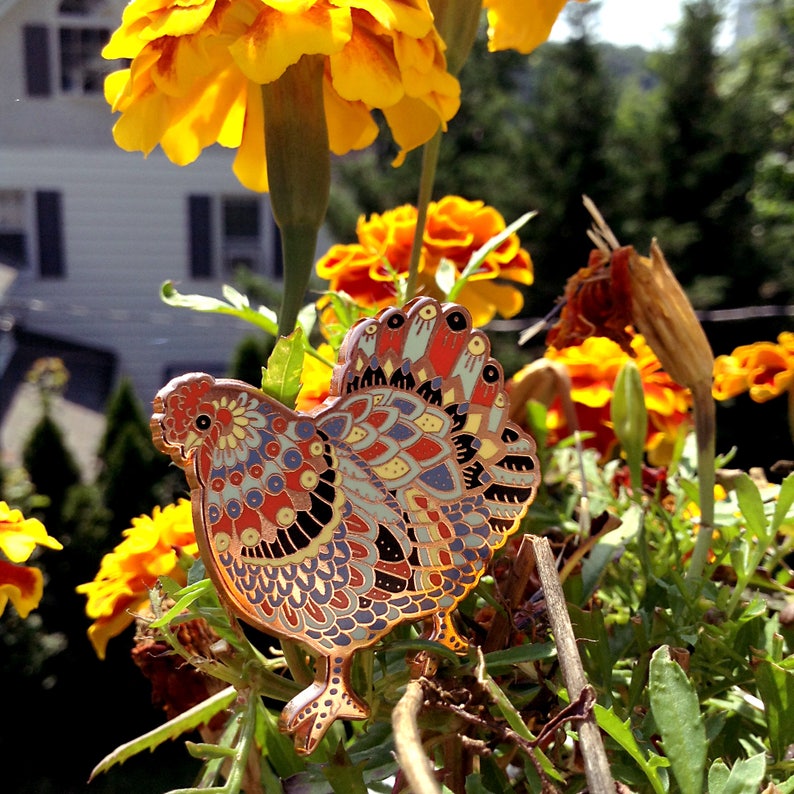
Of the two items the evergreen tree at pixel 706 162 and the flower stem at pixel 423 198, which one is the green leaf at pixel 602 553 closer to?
the flower stem at pixel 423 198

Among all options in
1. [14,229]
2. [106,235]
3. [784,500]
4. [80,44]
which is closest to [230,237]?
[106,235]

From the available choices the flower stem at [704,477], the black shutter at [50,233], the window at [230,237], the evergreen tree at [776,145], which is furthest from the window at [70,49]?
the flower stem at [704,477]

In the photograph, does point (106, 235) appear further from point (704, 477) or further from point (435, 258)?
point (704, 477)

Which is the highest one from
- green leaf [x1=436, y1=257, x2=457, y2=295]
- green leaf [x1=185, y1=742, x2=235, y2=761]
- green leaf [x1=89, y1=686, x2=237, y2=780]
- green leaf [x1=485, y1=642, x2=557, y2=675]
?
green leaf [x1=436, y1=257, x2=457, y2=295]

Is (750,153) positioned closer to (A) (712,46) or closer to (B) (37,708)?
(A) (712,46)

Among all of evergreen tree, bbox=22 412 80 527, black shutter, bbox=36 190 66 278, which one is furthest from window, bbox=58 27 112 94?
evergreen tree, bbox=22 412 80 527

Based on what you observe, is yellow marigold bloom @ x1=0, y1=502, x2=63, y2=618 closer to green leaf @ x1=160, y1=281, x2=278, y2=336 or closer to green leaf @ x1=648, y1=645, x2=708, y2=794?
green leaf @ x1=160, y1=281, x2=278, y2=336

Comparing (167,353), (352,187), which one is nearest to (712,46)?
(352,187)
